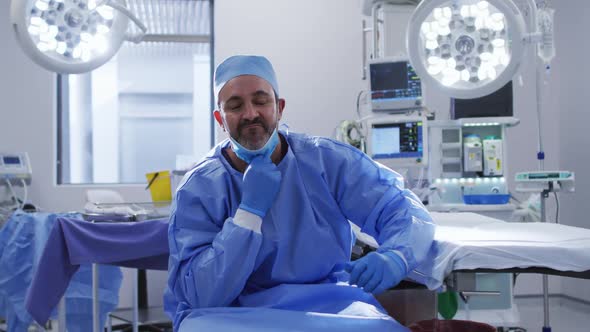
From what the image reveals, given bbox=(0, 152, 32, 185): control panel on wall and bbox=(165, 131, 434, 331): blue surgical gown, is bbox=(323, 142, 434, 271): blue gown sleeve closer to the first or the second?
bbox=(165, 131, 434, 331): blue surgical gown

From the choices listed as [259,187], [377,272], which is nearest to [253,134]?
[259,187]

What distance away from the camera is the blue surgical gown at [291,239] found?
1483 millimetres

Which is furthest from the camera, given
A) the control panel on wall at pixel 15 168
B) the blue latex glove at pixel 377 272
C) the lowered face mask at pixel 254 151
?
the control panel on wall at pixel 15 168

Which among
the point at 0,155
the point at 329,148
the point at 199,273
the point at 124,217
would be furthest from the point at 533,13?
the point at 0,155

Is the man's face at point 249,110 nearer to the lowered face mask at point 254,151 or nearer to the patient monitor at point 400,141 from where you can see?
the lowered face mask at point 254,151

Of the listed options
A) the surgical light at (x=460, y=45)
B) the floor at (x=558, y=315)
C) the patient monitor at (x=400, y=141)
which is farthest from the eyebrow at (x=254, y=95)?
the floor at (x=558, y=315)

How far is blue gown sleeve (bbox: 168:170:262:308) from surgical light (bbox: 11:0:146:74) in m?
→ 0.95

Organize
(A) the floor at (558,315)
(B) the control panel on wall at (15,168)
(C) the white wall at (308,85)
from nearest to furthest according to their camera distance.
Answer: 1. (A) the floor at (558,315)
2. (B) the control panel on wall at (15,168)
3. (C) the white wall at (308,85)

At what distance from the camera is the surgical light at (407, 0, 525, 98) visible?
88.4 inches

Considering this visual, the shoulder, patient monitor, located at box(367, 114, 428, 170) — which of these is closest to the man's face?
the shoulder

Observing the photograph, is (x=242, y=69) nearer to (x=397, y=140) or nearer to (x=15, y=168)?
(x=397, y=140)

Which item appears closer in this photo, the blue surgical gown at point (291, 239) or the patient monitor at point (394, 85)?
the blue surgical gown at point (291, 239)

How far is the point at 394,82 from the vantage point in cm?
341

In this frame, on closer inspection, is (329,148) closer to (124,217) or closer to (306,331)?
(306,331)
